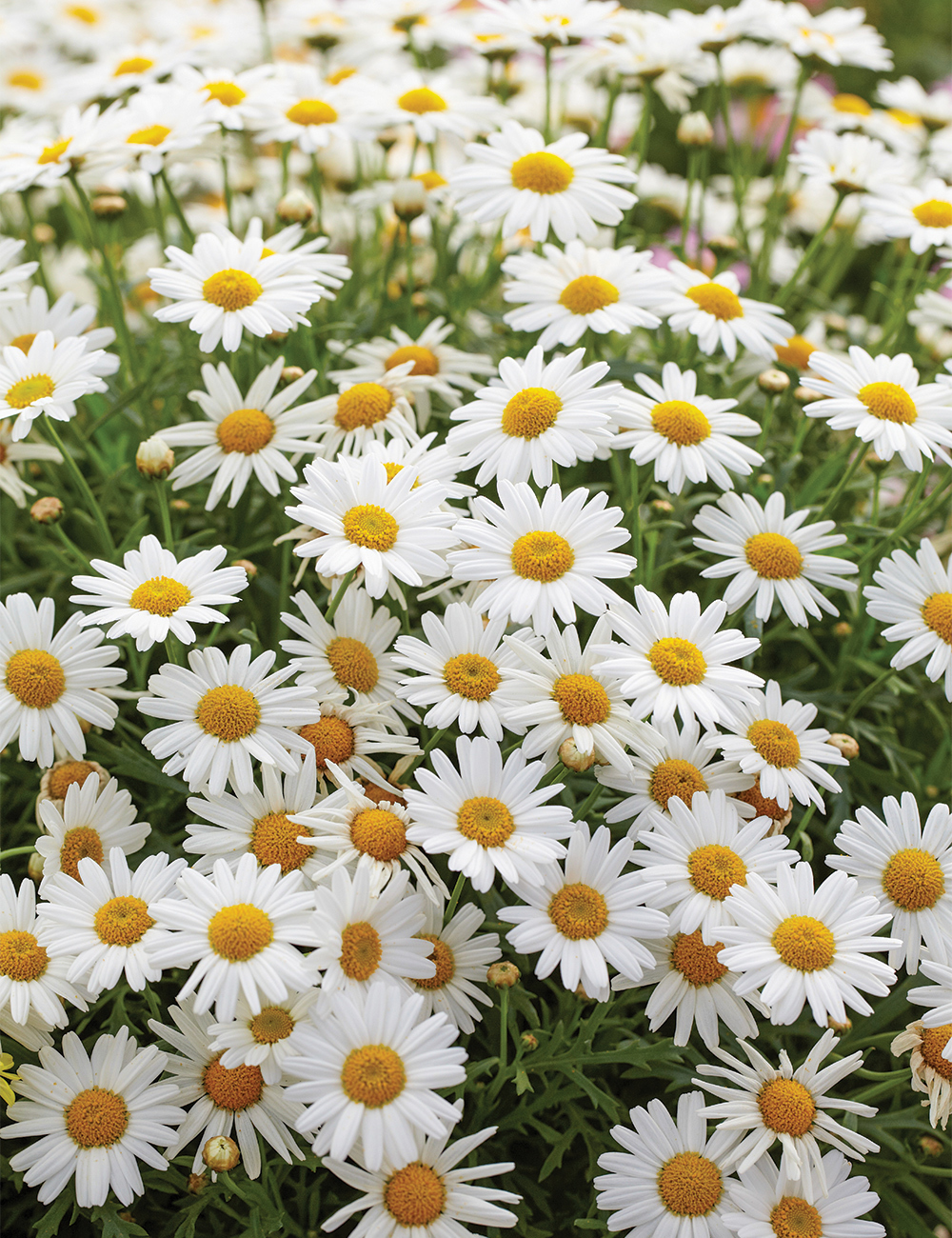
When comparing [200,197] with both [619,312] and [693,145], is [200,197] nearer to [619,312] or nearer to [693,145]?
[693,145]

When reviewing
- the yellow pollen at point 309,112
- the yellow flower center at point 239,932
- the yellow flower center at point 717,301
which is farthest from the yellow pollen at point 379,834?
the yellow pollen at point 309,112

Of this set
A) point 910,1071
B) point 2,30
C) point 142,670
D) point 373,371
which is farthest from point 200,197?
point 910,1071

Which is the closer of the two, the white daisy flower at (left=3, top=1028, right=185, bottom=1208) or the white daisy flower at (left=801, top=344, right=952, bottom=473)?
the white daisy flower at (left=3, top=1028, right=185, bottom=1208)

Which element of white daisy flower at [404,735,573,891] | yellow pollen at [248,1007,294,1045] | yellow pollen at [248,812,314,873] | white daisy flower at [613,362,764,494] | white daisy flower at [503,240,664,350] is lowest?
yellow pollen at [248,1007,294,1045]

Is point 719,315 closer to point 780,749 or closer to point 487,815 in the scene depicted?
point 780,749

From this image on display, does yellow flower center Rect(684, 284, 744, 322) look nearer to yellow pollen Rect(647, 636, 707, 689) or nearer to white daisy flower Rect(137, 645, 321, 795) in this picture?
yellow pollen Rect(647, 636, 707, 689)

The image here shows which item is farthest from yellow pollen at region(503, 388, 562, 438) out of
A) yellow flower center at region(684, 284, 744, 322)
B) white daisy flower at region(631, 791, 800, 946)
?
white daisy flower at region(631, 791, 800, 946)

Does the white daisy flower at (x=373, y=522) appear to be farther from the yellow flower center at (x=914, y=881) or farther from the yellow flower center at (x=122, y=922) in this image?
the yellow flower center at (x=914, y=881)

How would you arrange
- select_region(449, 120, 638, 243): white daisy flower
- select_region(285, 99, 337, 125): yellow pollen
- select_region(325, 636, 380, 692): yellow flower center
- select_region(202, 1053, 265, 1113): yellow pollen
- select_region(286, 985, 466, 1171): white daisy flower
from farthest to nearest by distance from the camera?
select_region(285, 99, 337, 125): yellow pollen, select_region(449, 120, 638, 243): white daisy flower, select_region(325, 636, 380, 692): yellow flower center, select_region(202, 1053, 265, 1113): yellow pollen, select_region(286, 985, 466, 1171): white daisy flower
